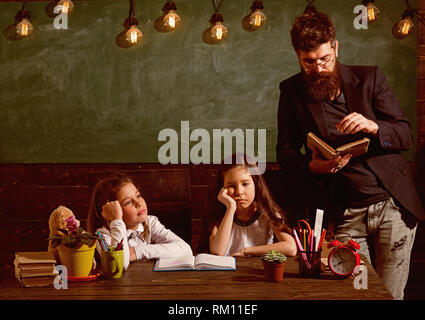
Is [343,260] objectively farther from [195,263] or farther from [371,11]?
[371,11]

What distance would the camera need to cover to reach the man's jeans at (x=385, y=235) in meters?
2.57

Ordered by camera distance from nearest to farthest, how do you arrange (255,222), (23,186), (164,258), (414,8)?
(164,258)
(255,222)
(414,8)
(23,186)

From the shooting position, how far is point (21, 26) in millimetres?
2900

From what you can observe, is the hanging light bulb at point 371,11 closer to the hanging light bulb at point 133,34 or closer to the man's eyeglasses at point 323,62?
the man's eyeglasses at point 323,62

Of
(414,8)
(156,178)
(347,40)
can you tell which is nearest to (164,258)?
(156,178)

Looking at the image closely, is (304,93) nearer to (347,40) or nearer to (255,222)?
(347,40)

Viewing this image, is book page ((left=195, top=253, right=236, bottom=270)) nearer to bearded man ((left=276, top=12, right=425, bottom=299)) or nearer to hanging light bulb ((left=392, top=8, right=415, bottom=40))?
bearded man ((left=276, top=12, right=425, bottom=299))

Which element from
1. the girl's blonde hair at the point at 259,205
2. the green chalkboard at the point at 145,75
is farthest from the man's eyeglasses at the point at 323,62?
the girl's blonde hair at the point at 259,205

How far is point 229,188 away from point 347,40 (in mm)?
1400

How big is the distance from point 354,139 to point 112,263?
1.57 m

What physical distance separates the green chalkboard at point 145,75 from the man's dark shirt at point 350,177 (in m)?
0.53
